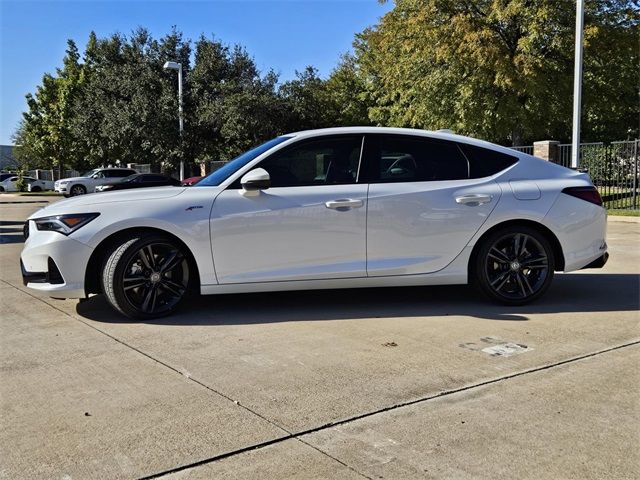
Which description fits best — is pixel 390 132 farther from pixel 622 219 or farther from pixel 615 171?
pixel 615 171

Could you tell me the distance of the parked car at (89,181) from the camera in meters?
32.1

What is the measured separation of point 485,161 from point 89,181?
30.8 metres

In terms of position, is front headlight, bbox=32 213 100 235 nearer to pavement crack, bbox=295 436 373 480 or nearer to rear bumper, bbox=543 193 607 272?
pavement crack, bbox=295 436 373 480

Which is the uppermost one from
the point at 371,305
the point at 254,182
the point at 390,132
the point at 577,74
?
the point at 577,74

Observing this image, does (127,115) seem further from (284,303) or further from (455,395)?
(455,395)

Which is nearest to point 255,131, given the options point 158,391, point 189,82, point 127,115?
point 189,82

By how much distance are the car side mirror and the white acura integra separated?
0.01 m

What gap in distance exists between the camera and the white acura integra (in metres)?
5.09

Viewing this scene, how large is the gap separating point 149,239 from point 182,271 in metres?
0.41

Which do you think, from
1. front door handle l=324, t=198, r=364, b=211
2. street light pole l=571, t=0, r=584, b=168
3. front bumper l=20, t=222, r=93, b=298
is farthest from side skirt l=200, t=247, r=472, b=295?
street light pole l=571, t=0, r=584, b=168

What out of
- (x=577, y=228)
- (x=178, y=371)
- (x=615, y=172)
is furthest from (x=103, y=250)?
(x=615, y=172)

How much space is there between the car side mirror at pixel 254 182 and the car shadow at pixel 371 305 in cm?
112

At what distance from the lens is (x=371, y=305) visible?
5.77 meters

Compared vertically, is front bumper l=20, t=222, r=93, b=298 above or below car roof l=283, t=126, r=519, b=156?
below
